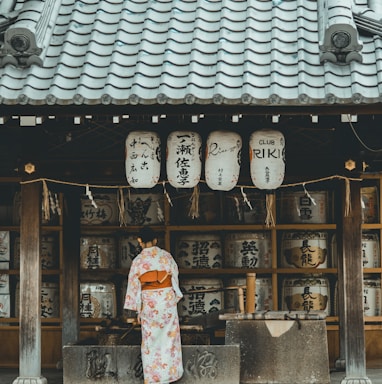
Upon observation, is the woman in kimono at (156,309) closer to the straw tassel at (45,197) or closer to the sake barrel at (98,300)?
the straw tassel at (45,197)

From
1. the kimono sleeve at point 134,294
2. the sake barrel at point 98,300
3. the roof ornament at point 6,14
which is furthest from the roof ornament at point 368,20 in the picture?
the sake barrel at point 98,300

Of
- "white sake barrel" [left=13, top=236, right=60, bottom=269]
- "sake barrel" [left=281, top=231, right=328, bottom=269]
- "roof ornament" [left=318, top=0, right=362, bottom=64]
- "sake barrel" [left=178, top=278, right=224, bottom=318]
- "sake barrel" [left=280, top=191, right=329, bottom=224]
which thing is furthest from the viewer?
"white sake barrel" [left=13, top=236, right=60, bottom=269]

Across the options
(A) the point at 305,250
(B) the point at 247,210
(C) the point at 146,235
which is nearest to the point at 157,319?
(C) the point at 146,235

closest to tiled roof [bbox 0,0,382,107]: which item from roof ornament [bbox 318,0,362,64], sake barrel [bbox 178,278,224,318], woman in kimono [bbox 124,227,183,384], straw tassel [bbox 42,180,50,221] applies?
roof ornament [bbox 318,0,362,64]

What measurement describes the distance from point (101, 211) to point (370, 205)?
3642 millimetres

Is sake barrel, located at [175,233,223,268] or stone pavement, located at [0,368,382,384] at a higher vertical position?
sake barrel, located at [175,233,223,268]

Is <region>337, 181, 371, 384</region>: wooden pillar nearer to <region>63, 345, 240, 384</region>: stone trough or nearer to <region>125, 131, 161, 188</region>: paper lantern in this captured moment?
<region>63, 345, 240, 384</region>: stone trough

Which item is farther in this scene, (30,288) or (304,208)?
(304,208)

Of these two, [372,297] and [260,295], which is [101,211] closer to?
[260,295]

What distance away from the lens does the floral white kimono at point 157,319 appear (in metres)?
11.5

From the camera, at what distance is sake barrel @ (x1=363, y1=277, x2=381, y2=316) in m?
14.1

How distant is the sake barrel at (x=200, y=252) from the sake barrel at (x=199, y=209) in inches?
8.9

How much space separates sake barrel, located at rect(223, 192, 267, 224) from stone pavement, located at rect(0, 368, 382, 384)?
2.34m

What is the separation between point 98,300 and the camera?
14117 millimetres
